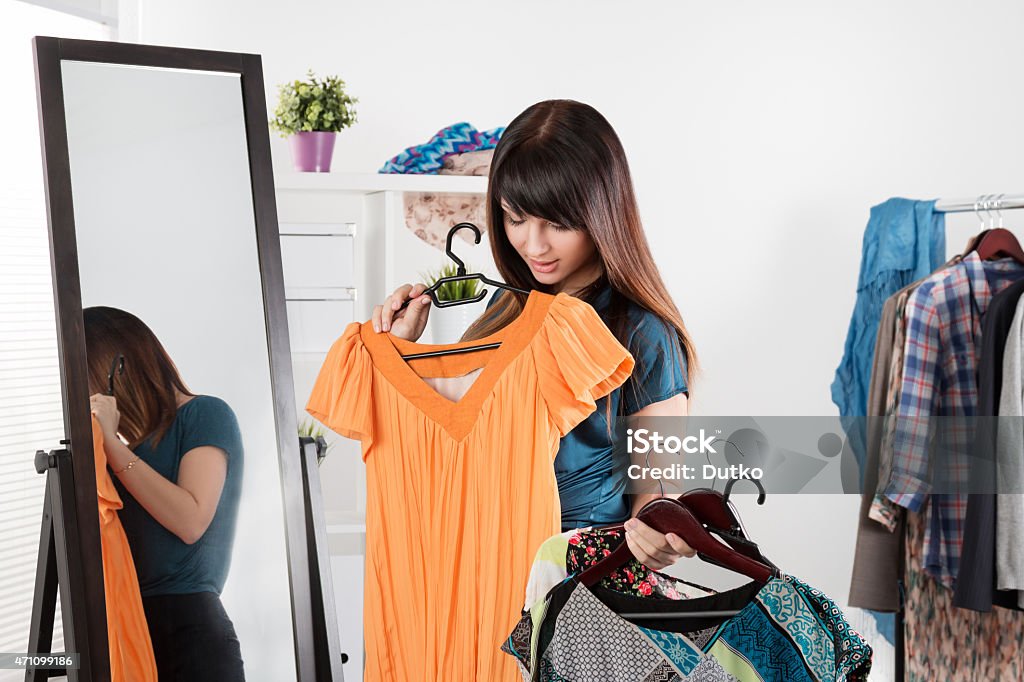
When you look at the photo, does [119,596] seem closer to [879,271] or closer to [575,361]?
[575,361]

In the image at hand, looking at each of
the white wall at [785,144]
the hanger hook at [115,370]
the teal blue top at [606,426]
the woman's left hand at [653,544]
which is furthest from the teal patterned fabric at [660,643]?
the white wall at [785,144]

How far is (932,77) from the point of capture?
273 cm

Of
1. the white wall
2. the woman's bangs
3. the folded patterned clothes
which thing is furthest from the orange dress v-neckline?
Result: the white wall

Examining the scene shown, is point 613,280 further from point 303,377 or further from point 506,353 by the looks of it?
point 303,377

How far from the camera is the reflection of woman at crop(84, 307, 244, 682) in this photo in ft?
4.47

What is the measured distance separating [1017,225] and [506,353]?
209 cm

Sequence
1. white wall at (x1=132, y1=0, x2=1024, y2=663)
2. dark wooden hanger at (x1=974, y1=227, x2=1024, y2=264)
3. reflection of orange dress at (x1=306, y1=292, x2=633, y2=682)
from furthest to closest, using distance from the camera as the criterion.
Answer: white wall at (x1=132, y1=0, x2=1024, y2=663), dark wooden hanger at (x1=974, y1=227, x2=1024, y2=264), reflection of orange dress at (x1=306, y1=292, x2=633, y2=682)

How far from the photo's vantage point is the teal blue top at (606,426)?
1.24 m

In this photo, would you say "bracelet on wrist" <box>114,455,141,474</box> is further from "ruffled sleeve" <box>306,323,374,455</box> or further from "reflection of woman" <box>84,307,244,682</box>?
"ruffled sleeve" <box>306,323,374,455</box>

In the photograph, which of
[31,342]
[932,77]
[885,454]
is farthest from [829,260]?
[31,342]

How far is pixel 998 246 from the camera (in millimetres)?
2115

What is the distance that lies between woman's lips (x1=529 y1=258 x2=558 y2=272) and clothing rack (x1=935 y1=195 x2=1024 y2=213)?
4.63 feet

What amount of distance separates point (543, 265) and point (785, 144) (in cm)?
176

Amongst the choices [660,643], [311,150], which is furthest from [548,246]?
[311,150]
